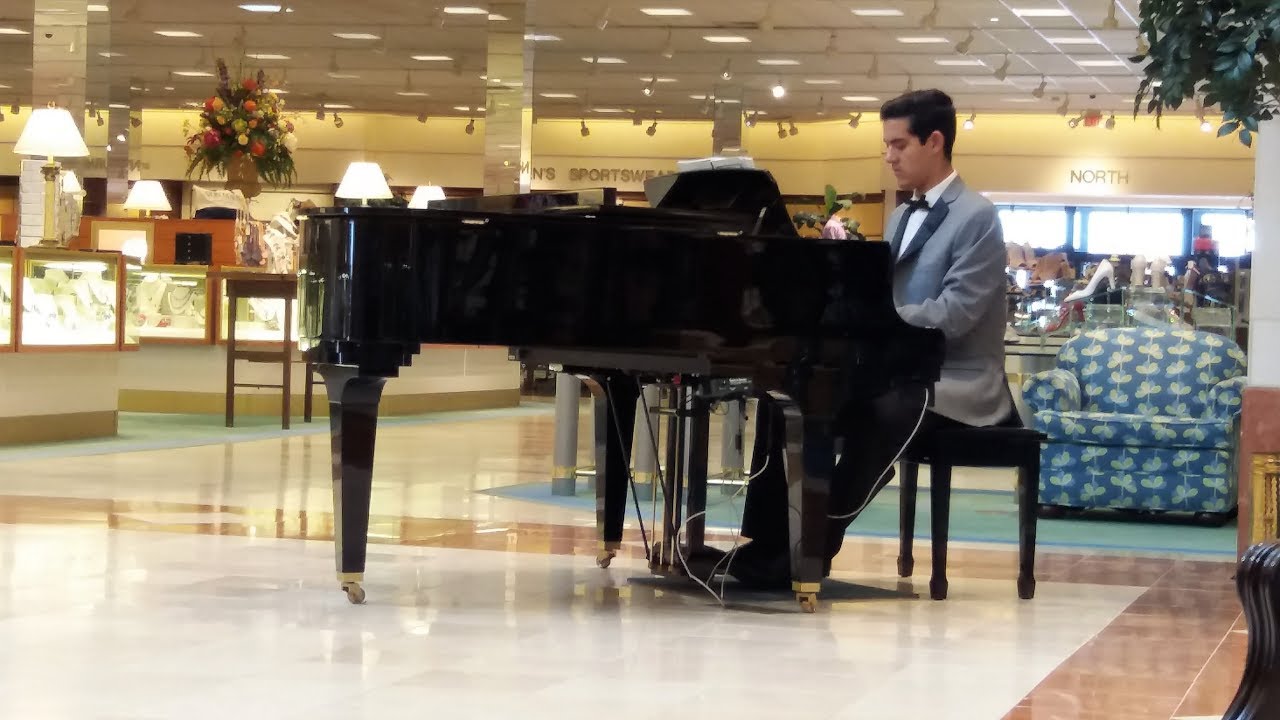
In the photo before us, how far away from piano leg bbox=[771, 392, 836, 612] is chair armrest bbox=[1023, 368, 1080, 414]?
3.48 m

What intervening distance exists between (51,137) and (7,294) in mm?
1002

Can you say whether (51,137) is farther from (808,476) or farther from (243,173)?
(808,476)

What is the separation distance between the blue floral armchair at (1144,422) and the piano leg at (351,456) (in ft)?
13.3

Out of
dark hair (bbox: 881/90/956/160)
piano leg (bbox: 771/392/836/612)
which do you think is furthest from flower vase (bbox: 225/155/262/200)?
piano leg (bbox: 771/392/836/612)

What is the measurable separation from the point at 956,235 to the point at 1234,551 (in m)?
2.41

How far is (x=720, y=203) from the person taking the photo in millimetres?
4629

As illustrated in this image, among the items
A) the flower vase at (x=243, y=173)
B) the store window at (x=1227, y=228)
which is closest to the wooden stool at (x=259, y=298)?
the flower vase at (x=243, y=173)

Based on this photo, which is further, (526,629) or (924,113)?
(924,113)

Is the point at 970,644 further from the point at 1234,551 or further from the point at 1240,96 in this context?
the point at 1234,551

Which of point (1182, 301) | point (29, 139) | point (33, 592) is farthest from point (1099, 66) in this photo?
point (33, 592)

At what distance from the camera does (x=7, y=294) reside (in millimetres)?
9141

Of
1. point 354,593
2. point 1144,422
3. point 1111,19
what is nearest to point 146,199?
point 1111,19

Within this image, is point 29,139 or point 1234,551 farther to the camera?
point 29,139

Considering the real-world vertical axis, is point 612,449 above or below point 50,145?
below
